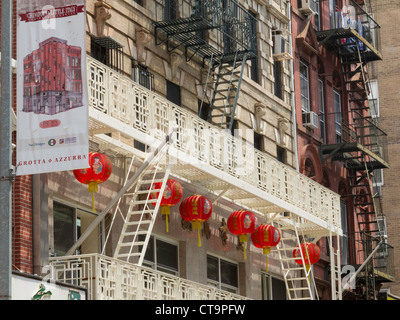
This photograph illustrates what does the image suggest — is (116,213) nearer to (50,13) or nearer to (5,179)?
(50,13)

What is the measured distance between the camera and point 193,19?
28.9m

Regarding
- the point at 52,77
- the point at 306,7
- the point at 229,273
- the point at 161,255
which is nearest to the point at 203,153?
the point at 161,255

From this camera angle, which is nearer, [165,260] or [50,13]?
[50,13]

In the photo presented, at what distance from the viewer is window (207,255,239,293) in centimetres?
3071

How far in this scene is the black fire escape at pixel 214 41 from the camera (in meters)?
29.4

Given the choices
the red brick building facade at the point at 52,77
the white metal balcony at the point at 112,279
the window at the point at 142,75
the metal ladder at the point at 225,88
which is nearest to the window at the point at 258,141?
the metal ladder at the point at 225,88

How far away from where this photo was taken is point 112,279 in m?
22.5

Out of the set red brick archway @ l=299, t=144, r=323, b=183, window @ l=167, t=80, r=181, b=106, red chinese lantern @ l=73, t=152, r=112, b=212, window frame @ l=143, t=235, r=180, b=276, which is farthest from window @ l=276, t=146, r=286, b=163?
red chinese lantern @ l=73, t=152, r=112, b=212

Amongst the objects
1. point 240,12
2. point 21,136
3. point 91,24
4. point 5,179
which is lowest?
point 5,179

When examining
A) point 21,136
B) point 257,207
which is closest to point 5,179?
point 21,136

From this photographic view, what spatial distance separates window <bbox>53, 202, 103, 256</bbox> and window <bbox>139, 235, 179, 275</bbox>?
179 cm

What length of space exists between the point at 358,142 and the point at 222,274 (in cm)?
1241

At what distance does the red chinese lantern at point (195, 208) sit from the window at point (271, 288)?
23.0 ft
